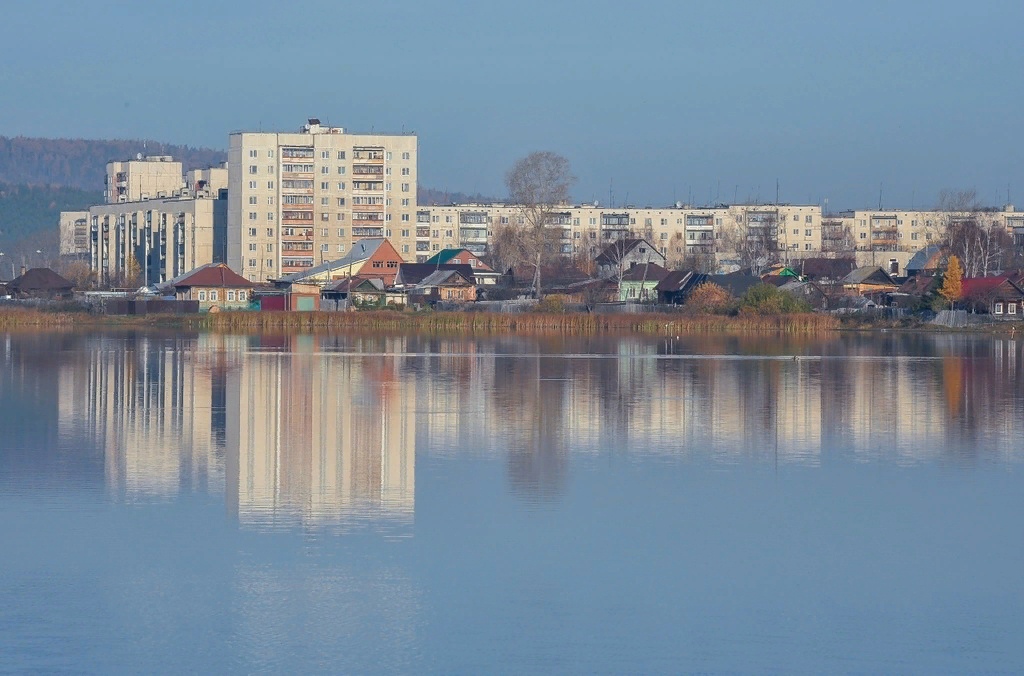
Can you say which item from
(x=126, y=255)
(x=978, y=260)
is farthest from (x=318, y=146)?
(x=978, y=260)

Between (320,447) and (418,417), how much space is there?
3.28m

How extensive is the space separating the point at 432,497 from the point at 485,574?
282cm

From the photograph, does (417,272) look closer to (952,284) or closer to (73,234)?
(952,284)

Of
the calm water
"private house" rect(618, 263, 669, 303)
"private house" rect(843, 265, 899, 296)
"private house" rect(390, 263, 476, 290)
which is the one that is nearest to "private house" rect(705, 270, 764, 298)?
"private house" rect(618, 263, 669, 303)

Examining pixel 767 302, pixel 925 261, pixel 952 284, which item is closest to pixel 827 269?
pixel 925 261

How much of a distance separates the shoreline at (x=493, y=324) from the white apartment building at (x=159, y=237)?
112ft

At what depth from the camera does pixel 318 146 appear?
8338cm

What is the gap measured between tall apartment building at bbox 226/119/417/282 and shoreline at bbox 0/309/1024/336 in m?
29.2

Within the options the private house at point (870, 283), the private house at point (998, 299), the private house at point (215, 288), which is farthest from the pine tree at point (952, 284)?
the private house at point (215, 288)

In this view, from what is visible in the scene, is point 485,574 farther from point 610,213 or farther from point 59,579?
point 610,213

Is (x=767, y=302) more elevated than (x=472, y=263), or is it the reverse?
(x=472, y=263)

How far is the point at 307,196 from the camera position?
83.2 metres

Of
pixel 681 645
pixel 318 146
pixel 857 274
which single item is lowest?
pixel 681 645

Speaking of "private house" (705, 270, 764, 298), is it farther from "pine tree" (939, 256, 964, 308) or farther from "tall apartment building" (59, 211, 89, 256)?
"tall apartment building" (59, 211, 89, 256)
